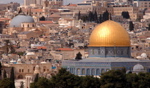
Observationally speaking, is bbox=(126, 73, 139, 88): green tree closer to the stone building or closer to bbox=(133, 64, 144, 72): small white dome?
bbox=(133, 64, 144, 72): small white dome

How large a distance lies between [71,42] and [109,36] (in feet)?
131

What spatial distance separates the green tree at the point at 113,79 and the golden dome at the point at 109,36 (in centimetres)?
639

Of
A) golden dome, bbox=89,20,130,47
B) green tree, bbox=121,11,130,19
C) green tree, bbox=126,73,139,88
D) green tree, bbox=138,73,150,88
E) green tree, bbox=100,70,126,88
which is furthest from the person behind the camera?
green tree, bbox=121,11,130,19

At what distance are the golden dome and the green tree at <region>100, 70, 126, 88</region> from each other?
21.0ft

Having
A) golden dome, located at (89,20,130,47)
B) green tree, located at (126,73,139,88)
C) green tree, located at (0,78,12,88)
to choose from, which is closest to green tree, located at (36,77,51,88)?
green tree, located at (0,78,12,88)

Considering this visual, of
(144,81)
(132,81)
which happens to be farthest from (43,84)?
(144,81)

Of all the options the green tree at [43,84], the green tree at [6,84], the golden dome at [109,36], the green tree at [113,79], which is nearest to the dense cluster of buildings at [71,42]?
the golden dome at [109,36]

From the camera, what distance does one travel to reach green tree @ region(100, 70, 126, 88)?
54.0 metres

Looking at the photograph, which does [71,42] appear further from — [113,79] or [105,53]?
[113,79]

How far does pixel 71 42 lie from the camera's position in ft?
332

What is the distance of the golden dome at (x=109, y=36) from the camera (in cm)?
6128

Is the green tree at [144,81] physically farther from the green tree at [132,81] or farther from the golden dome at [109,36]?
the golden dome at [109,36]

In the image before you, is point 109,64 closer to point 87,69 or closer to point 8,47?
point 87,69

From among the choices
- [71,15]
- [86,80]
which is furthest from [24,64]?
[71,15]
